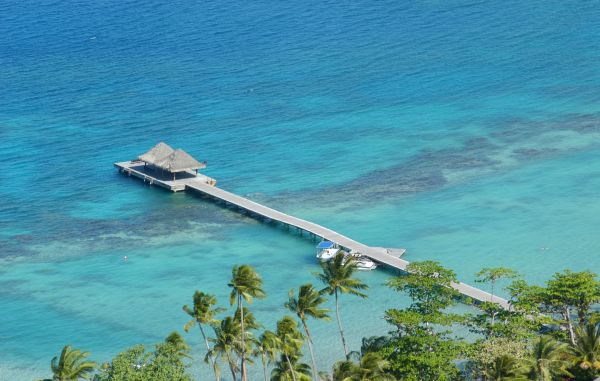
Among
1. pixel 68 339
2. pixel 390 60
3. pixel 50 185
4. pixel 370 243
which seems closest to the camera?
pixel 68 339

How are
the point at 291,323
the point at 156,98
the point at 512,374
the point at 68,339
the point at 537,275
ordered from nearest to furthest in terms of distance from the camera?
the point at 512,374
the point at 291,323
the point at 68,339
the point at 537,275
the point at 156,98

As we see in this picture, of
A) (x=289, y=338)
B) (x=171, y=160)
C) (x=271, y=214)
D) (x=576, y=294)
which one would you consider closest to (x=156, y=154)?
(x=171, y=160)

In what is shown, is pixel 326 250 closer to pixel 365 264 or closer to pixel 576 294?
pixel 365 264

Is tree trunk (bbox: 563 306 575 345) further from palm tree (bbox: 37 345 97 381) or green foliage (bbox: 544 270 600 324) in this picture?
palm tree (bbox: 37 345 97 381)

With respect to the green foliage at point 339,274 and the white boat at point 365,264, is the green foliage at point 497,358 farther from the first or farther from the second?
the white boat at point 365,264

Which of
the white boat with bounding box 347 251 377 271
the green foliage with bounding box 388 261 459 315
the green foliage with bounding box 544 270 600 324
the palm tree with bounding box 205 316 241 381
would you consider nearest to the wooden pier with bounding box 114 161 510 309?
the white boat with bounding box 347 251 377 271

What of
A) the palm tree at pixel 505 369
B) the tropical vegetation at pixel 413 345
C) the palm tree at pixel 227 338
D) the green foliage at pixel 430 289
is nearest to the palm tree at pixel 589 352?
the tropical vegetation at pixel 413 345

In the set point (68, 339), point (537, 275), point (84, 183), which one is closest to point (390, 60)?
point (84, 183)

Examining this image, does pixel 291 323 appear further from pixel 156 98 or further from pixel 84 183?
pixel 156 98
